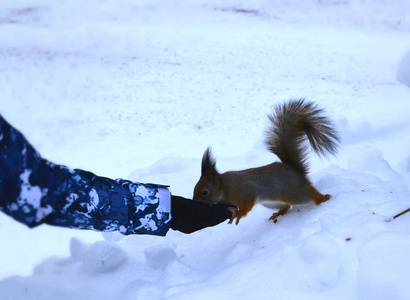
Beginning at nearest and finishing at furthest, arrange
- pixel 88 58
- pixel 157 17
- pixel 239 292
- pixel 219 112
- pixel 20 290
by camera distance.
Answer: pixel 239 292, pixel 20 290, pixel 219 112, pixel 88 58, pixel 157 17

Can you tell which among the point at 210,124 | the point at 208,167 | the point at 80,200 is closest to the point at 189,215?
the point at 208,167

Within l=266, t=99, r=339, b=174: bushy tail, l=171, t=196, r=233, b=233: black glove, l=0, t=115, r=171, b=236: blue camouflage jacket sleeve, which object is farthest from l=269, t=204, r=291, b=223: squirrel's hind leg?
l=0, t=115, r=171, b=236: blue camouflage jacket sleeve

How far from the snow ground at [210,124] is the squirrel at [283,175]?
91mm

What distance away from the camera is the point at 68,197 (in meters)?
1.42

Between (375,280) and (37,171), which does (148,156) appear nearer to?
(37,171)

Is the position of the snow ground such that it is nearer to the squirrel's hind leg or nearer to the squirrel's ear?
the squirrel's hind leg

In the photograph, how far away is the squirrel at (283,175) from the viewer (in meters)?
1.87

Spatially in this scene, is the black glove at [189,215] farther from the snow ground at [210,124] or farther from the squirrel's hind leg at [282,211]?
the squirrel's hind leg at [282,211]

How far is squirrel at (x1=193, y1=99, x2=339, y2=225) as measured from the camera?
1.87 m

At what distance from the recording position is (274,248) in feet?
4.98

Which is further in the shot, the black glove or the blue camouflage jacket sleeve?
the black glove

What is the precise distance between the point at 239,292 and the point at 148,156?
166cm

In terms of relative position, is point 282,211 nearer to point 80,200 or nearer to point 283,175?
point 283,175

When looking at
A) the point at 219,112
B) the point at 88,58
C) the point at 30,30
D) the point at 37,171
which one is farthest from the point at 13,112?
the point at 37,171
